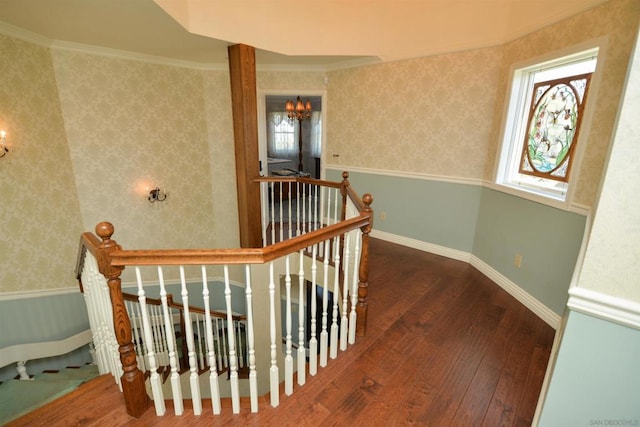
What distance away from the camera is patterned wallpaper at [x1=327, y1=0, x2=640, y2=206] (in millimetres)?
2102

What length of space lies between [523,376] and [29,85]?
5.29 m

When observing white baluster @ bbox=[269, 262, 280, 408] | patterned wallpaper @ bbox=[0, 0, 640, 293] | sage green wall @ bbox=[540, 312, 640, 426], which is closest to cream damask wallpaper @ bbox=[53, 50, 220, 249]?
patterned wallpaper @ bbox=[0, 0, 640, 293]

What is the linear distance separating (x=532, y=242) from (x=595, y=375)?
198 centimetres

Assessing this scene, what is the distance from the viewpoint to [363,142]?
438cm

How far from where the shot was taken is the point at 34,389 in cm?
321

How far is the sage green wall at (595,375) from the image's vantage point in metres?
1.00

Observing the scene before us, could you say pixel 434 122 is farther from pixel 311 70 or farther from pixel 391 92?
pixel 311 70

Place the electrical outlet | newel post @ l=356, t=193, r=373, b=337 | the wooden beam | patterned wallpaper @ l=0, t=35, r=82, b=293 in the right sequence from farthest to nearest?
1. the wooden beam
2. patterned wallpaper @ l=0, t=35, r=82, b=293
3. the electrical outlet
4. newel post @ l=356, t=193, r=373, b=337

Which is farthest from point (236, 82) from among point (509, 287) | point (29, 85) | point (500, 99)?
point (509, 287)

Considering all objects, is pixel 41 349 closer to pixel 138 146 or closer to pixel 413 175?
pixel 138 146

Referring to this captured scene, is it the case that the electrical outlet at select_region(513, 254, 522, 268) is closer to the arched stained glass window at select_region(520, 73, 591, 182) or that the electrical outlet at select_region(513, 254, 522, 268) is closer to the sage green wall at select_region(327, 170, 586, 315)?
the sage green wall at select_region(327, 170, 586, 315)

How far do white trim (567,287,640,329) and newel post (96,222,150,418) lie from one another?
1.83m

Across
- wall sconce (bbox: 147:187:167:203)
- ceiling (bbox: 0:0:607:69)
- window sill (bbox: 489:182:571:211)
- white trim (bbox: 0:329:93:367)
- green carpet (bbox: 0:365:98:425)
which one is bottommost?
green carpet (bbox: 0:365:98:425)

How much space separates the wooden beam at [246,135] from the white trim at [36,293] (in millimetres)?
2265
